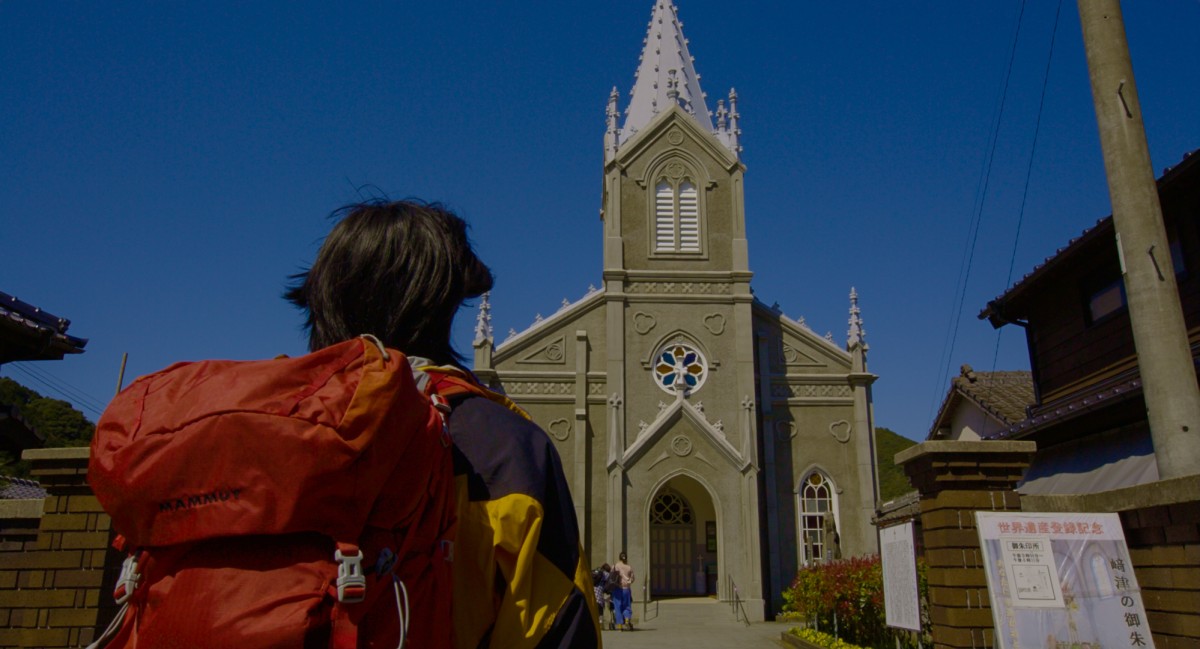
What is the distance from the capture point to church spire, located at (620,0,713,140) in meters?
28.6

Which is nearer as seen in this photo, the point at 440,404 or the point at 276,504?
the point at 276,504

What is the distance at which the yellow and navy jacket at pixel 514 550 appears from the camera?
161 centimetres

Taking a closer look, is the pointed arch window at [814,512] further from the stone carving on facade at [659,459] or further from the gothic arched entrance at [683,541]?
the stone carving on facade at [659,459]

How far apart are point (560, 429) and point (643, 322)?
3936mm

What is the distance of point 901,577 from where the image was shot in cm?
766

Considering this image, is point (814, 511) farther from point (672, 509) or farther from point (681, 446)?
point (681, 446)

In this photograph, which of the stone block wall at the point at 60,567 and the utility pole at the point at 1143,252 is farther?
the utility pole at the point at 1143,252

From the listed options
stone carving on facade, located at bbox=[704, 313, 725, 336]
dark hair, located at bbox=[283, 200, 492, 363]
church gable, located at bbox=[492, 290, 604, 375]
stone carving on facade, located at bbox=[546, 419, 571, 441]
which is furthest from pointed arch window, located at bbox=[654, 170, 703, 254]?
dark hair, located at bbox=[283, 200, 492, 363]

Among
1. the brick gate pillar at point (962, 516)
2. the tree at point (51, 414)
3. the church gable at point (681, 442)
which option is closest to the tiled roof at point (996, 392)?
the church gable at point (681, 442)

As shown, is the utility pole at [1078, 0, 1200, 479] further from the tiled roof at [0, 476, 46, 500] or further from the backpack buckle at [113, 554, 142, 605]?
the tiled roof at [0, 476, 46, 500]

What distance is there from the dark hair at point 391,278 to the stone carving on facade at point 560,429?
75.6 ft

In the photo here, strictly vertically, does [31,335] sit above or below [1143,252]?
above

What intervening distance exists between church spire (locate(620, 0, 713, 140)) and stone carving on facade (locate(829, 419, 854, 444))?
10.3 m

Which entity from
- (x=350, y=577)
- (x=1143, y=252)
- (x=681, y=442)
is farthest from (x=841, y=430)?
(x=350, y=577)
